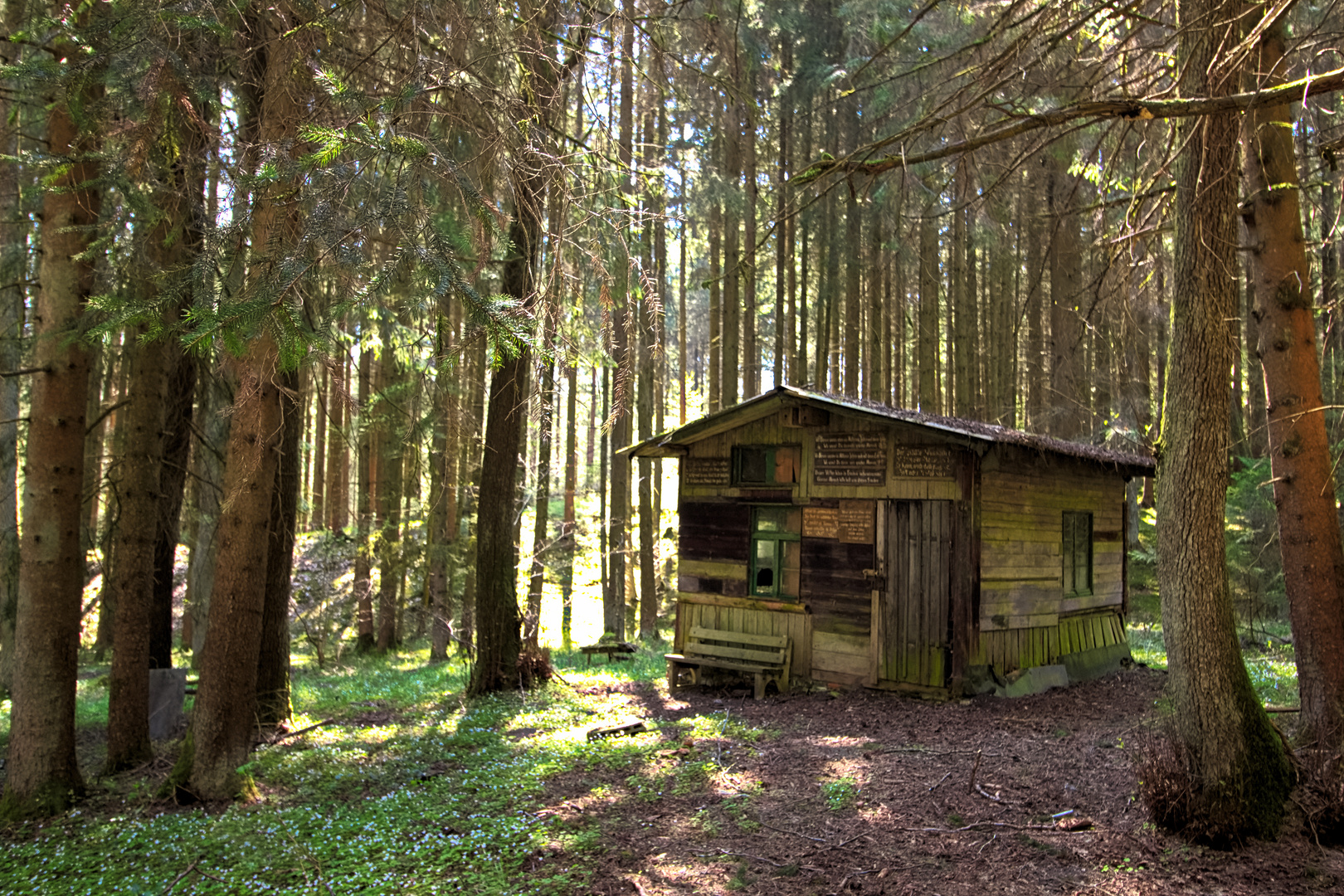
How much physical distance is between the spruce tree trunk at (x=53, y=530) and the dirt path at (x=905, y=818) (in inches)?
159

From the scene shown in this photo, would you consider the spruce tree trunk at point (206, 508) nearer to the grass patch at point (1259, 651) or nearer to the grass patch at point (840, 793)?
Result: the grass patch at point (840, 793)

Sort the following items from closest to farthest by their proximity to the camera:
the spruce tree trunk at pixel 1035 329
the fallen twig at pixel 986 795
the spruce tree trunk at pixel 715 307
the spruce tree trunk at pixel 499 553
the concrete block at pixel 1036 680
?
the fallen twig at pixel 986 795 < the concrete block at pixel 1036 680 < the spruce tree trunk at pixel 499 553 < the spruce tree trunk at pixel 1035 329 < the spruce tree trunk at pixel 715 307

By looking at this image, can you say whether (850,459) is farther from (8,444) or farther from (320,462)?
(320,462)

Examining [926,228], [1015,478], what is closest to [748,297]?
[926,228]

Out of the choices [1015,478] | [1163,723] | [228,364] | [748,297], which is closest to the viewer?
[1163,723]

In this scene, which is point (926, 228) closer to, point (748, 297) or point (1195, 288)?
point (748, 297)

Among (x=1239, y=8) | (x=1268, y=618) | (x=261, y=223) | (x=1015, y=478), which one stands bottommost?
(x=1268, y=618)

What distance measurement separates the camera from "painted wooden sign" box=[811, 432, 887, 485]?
1132 cm

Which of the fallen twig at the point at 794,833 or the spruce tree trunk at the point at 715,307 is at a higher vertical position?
the spruce tree trunk at the point at 715,307

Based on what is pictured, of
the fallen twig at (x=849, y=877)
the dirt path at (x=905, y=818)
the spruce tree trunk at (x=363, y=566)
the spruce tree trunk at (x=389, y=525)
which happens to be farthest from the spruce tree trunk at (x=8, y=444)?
the fallen twig at (x=849, y=877)

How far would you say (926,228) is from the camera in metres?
16.2

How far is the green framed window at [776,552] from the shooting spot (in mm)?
11961

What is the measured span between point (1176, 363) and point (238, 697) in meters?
7.50

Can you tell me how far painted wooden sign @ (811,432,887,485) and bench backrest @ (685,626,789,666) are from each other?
7.81 feet
